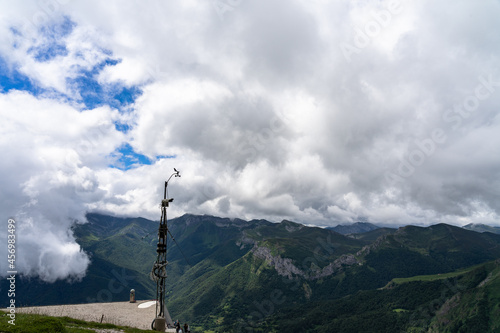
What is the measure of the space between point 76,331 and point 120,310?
70.3 ft

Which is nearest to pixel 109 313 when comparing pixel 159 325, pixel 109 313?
pixel 109 313

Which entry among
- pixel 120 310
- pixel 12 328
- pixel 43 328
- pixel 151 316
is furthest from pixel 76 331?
pixel 120 310

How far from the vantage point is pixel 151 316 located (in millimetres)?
39906

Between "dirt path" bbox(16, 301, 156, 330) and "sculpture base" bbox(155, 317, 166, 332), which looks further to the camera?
"dirt path" bbox(16, 301, 156, 330)

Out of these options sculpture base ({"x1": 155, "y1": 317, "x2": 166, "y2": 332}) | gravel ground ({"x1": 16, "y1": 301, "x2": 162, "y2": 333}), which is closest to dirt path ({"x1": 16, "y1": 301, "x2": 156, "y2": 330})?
gravel ground ({"x1": 16, "y1": 301, "x2": 162, "y2": 333})

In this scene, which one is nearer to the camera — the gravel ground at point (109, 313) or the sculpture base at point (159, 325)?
the sculpture base at point (159, 325)

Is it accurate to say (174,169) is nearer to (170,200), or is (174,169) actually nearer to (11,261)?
(170,200)

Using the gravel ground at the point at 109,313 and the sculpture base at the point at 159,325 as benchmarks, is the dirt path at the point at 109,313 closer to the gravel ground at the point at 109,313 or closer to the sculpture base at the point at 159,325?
the gravel ground at the point at 109,313

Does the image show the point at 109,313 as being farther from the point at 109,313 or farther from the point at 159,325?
the point at 159,325

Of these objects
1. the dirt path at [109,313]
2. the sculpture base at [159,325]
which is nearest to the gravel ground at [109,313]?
the dirt path at [109,313]

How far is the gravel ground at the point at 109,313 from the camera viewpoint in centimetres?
3491

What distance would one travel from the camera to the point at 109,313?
40.0m

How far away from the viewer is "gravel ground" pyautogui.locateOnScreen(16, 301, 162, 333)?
3491cm

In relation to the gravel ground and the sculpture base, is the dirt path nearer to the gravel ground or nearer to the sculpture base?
the gravel ground
